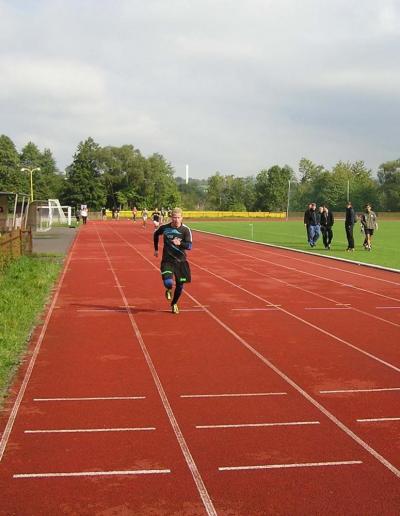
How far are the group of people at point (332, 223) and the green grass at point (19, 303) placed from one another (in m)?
11.1

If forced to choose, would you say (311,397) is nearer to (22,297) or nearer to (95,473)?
(95,473)

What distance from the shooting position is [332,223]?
24.2 metres

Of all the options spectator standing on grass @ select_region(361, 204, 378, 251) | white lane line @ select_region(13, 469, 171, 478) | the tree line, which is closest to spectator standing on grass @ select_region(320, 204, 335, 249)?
spectator standing on grass @ select_region(361, 204, 378, 251)

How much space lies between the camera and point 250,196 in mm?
122250

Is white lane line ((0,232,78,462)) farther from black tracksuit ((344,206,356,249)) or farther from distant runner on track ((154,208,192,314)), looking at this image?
black tracksuit ((344,206,356,249))

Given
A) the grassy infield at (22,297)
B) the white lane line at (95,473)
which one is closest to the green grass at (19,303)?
the grassy infield at (22,297)

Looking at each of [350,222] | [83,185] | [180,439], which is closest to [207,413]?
[180,439]

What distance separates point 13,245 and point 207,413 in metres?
12.7

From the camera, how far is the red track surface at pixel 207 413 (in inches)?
142

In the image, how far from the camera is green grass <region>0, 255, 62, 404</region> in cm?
672

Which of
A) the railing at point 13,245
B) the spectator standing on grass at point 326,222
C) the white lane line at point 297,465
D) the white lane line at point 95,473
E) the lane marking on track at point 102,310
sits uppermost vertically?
the spectator standing on grass at point 326,222

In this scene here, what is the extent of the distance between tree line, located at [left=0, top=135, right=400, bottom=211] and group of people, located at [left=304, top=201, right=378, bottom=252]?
71.1 meters

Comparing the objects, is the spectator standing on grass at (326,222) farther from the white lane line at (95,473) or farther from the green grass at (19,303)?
the white lane line at (95,473)

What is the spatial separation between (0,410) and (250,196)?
389 ft
